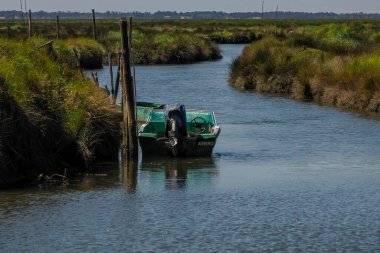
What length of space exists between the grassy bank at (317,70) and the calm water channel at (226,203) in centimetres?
753

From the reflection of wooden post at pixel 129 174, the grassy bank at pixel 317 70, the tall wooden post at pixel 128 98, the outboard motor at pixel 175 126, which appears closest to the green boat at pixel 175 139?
the outboard motor at pixel 175 126

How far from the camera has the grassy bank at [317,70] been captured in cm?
3953

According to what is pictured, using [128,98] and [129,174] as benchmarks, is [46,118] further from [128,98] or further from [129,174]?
[128,98]

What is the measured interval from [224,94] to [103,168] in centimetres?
2378

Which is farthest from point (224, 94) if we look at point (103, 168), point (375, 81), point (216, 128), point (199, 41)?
point (199, 41)

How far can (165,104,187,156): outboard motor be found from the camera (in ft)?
86.4

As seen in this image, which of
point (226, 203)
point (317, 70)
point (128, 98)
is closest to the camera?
point (226, 203)

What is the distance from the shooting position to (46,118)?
22.6m

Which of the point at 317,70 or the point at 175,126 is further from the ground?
the point at 175,126

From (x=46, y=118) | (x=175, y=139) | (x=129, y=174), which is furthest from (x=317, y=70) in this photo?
(x=46, y=118)

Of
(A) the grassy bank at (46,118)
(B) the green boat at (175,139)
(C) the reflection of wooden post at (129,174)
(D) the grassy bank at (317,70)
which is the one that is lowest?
(D) the grassy bank at (317,70)

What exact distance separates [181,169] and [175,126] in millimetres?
1709

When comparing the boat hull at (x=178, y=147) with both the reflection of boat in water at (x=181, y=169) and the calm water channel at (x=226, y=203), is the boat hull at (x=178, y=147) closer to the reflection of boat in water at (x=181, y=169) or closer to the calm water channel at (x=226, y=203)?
the reflection of boat in water at (x=181, y=169)

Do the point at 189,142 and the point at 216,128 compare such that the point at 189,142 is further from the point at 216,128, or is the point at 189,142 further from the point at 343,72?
the point at 343,72
